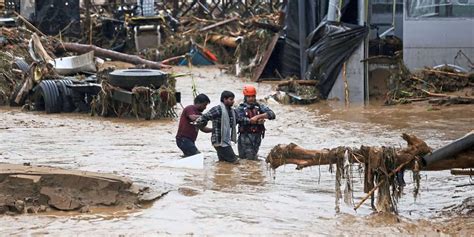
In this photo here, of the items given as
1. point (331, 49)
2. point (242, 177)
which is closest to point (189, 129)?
point (242, 177)

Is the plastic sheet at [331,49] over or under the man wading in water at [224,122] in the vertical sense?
over

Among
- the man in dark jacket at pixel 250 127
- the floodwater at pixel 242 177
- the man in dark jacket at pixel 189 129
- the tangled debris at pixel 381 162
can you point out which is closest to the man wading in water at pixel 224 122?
the man in dark jacket at pixel 250 127

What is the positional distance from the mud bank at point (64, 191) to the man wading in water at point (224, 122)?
9.17 feet

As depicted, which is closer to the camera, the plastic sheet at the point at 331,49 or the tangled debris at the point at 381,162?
the tangled debris at the point at 381,162

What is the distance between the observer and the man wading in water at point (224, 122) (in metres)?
12.3

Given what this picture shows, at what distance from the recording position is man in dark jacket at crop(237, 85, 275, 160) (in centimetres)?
1252

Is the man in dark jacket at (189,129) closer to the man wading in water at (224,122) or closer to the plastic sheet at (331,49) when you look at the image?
the man wading in water at (224,122)

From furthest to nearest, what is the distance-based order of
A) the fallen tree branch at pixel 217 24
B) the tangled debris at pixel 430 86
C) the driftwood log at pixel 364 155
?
the fallen tree branch at pixel 217 24
the tangled debris at pixel 430 86
the driftwood log at pixel 364 155

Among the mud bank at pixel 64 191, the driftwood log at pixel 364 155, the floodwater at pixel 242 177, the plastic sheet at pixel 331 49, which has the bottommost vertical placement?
the floodwater at pixel 242 177

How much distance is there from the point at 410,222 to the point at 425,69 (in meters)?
11.2

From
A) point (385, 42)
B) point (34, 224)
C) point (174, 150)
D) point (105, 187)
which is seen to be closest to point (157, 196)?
point (105, 187)

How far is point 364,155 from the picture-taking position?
909 centimetres

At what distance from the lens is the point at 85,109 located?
1912 centimetres

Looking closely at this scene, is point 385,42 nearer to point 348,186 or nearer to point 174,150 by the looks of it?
point 174,150
